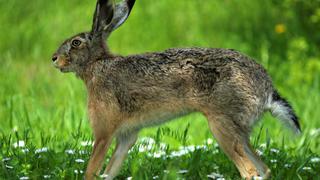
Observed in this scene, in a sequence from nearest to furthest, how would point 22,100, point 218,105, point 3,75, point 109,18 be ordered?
point 218,105, point 109,18, point 22,100, point 3,75

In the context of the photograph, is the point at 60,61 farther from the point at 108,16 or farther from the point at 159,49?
the point at 159,49

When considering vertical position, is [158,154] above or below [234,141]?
below

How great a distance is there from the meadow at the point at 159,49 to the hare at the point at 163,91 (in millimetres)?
334

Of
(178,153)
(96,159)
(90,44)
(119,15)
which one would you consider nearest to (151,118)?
(96,159)

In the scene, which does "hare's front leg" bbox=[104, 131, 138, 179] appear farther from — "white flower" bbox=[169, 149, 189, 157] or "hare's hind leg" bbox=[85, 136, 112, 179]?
"white flower" bbox=[169, 149, 189, 157]

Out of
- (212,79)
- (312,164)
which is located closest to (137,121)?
(212,79)

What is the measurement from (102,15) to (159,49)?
496 centimetres

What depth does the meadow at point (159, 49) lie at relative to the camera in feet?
24.1

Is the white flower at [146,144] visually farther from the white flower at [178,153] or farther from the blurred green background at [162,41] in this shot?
the blurred green background at [162,41]

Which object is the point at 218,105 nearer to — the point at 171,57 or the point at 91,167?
the point at 171,57

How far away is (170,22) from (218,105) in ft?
21.2

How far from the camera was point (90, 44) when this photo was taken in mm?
7422

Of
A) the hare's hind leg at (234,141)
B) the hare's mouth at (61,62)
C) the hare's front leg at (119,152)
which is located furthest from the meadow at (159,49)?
the hare's mouth at (61,62)

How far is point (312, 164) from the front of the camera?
7570 mm
